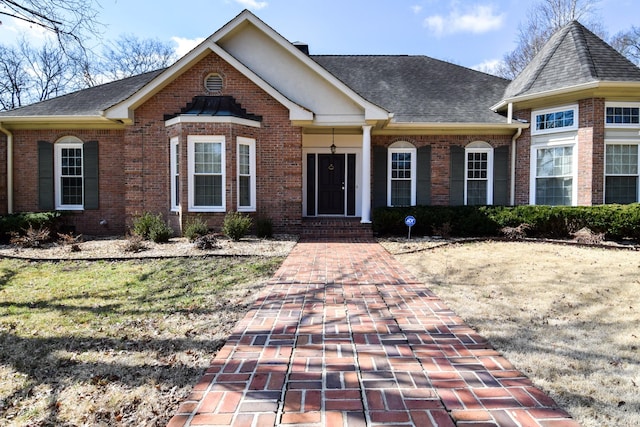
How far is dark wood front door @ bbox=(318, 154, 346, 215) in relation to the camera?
14.0 meters

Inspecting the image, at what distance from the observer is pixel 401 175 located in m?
13.5

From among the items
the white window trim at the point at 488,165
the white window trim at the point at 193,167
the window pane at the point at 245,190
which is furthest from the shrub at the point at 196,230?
the white window trim at the point at 488,165

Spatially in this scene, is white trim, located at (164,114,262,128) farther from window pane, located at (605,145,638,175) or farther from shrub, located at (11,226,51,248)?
window pane, located at (605,145,638,175)

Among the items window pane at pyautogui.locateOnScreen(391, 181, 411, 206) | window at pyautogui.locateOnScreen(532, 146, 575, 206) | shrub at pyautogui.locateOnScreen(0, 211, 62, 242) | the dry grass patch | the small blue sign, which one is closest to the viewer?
the dry grass patch

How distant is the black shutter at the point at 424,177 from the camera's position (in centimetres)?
1325

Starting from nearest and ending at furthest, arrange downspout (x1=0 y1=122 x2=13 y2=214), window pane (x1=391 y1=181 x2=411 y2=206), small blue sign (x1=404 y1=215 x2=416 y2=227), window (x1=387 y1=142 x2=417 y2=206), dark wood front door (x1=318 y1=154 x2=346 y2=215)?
small blue sign (x1=404 y1=215 x2=416 y2=227) → downspout (x1=0 y1=122 x2=13 y2=214) → window (x1=387 y1=142 x2=417 y2=206) → window pane (x1=391 y1=181 x2=411 y2=206) → dark wood front door (x1=318 y1=154 x2=346 y2=215)

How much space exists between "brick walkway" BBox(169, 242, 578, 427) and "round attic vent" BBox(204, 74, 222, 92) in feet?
27.6

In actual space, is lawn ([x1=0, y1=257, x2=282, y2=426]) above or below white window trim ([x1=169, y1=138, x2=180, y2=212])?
below

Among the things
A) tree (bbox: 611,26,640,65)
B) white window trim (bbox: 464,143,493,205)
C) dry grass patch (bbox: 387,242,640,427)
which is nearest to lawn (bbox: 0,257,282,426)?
dry grass patch (bbox: 387,242,640,427)

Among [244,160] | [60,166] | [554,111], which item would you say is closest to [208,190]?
[244,160]

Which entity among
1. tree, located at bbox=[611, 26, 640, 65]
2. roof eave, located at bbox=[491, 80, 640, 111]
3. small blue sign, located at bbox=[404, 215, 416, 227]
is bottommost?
small blue sign, located at bbox=[404, 215, 416, 227]

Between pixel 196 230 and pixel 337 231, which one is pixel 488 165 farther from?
pixel 196 230

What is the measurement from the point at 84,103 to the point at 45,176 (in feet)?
9.17

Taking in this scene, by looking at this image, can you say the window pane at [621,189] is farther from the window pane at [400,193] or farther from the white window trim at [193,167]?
the white window trim at [193,167]
